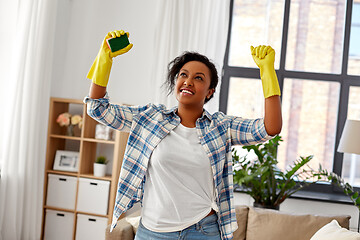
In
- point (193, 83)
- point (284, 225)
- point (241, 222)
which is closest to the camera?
point (193, 83)

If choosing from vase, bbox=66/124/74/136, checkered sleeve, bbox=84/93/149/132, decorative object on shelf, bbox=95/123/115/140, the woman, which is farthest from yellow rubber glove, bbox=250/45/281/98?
vase, bbox=66/124/74/136

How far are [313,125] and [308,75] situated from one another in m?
0.43

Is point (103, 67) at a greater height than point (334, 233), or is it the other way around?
point (103, 67)

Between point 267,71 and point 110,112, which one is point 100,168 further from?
point 267,71

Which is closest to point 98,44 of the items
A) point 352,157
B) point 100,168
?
point 100,168

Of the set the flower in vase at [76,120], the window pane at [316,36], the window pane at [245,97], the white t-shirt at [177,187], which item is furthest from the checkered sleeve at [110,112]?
the window pane at [316,36]

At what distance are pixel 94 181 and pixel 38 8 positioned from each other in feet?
4.55

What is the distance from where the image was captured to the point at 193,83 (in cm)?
149

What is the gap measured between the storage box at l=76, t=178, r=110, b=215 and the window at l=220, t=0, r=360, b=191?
1.23m

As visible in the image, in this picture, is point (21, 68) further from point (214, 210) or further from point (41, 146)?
point (214, 210)

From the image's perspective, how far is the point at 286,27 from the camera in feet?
13.0

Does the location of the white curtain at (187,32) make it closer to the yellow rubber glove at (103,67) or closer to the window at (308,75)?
the window at (308,75)

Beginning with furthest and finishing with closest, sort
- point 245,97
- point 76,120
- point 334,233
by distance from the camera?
point 245,97
point 76,120
point 334,233

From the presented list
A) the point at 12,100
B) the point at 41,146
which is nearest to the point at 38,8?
the point at 12,100
